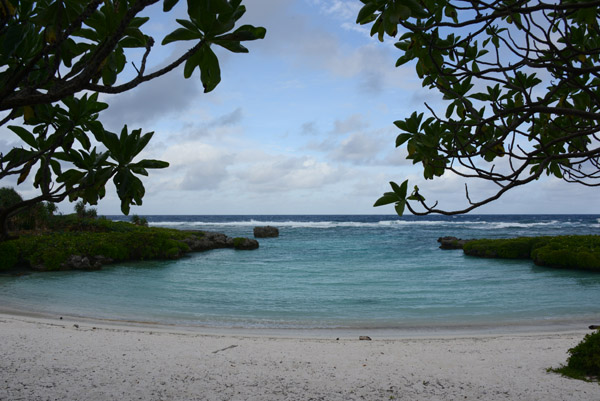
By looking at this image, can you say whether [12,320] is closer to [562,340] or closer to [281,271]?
[562,340]

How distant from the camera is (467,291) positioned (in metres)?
16.1

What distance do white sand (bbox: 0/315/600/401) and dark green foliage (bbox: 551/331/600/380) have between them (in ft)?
0.87

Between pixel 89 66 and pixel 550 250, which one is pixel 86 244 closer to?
pixel 89 66

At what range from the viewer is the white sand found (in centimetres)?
496

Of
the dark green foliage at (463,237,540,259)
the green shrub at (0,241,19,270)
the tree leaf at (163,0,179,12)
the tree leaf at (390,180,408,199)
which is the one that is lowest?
the dark green foliage at (463,237,540,259)

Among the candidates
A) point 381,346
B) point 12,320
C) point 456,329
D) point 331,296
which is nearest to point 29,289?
point 12,320

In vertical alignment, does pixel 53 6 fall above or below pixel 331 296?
above

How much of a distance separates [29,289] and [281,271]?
37.3 ft

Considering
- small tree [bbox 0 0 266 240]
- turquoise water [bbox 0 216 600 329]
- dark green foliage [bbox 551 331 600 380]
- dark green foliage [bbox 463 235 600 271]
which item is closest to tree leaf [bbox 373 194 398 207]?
small tree [bbox 0 0 266 240]

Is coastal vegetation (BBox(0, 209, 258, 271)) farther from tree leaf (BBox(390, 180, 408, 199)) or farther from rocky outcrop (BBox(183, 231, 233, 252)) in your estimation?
tree leaf (BBox(390, 180, 408, 199))

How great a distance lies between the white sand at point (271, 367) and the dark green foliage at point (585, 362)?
0.87ft

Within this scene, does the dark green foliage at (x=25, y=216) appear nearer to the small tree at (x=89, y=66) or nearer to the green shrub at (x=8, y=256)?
Answer: the green shrub at (x=8, y=256)

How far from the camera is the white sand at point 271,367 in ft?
16.3

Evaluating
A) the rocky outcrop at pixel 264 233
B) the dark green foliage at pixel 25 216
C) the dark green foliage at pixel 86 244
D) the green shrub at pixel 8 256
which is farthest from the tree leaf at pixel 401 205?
the rocky outcrop at pixel 264 233
